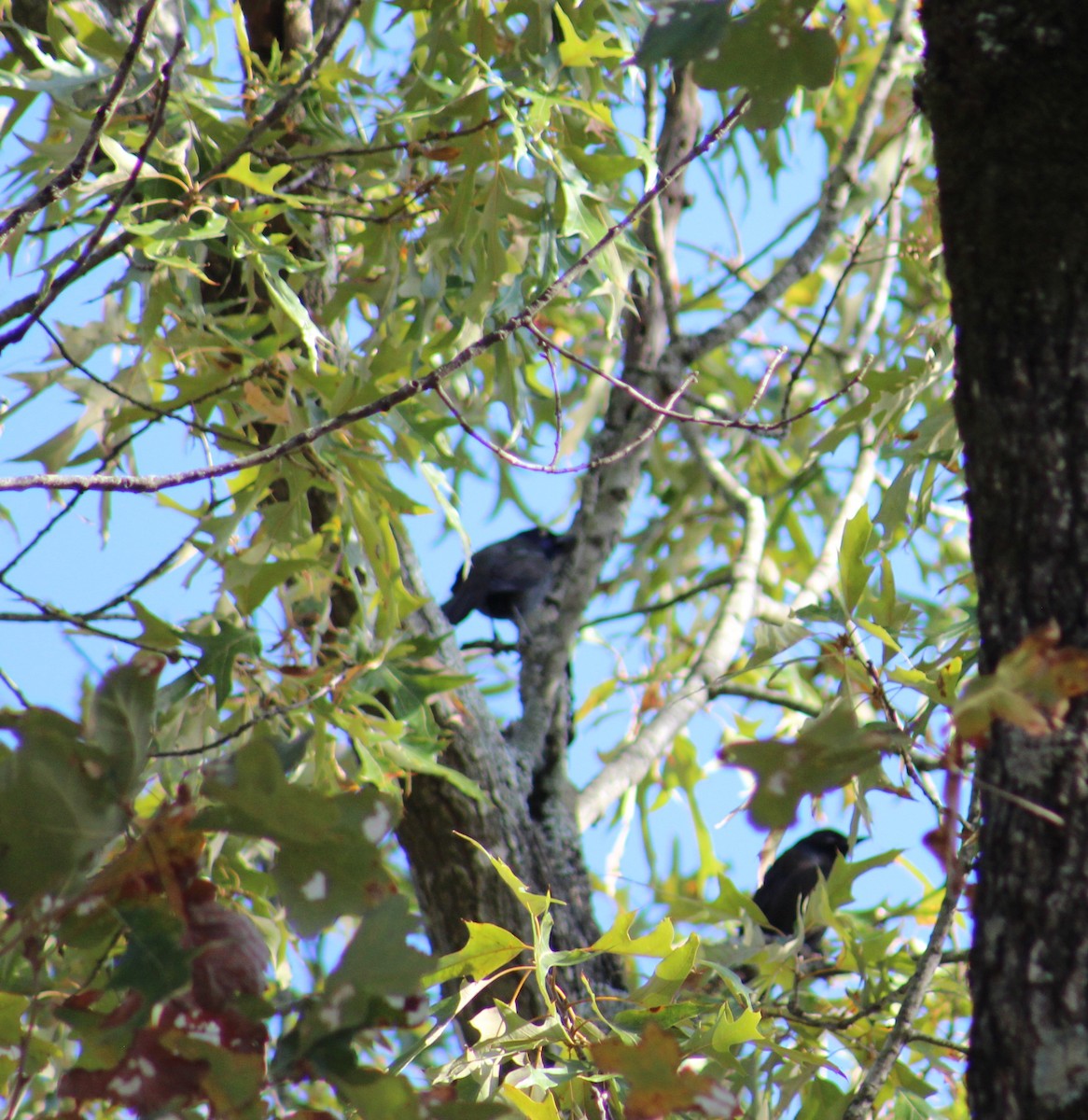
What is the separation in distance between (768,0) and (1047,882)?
1.92ft

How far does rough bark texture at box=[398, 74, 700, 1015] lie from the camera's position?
6.52ft

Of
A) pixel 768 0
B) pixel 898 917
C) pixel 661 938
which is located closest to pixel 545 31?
pixel 768 0

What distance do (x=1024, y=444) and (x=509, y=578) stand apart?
2990mm

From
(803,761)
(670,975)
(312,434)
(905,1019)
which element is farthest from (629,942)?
(803,761)

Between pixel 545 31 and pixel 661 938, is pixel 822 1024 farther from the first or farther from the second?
pixel 545 31

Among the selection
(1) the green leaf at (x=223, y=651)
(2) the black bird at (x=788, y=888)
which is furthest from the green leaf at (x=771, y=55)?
(2) the black bird at (x=788, y=888)

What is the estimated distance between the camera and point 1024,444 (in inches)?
26.8

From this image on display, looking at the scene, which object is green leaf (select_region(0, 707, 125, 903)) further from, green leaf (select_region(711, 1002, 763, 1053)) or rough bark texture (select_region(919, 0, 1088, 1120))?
green leaf (select_region(711, 1002, 763, 1053))

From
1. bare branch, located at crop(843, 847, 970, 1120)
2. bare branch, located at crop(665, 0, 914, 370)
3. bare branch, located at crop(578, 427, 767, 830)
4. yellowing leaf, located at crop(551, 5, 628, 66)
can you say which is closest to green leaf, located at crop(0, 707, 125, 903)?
bare branch, located at crop(843, 847, 970, 1120)

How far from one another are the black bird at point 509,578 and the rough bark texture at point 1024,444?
278 cm

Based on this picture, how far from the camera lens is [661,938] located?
1.28 metres

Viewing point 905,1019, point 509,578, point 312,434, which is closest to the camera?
point 905,1019

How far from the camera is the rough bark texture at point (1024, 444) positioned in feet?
2.03

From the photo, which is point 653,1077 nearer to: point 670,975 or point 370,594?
point 670,975
